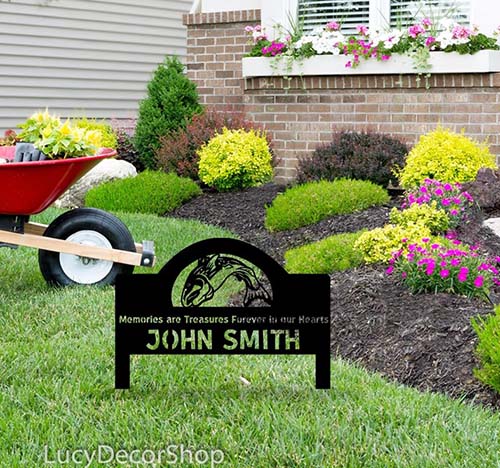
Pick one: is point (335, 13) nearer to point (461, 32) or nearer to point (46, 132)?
point (461, 32)

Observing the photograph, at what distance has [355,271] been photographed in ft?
20.5

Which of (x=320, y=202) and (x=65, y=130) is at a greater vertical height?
(x=65, y=130)

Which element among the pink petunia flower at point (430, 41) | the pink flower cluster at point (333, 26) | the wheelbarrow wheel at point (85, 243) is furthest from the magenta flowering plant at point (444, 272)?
the pink flower cluster at point (333, 26)

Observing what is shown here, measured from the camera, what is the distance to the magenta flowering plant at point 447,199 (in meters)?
7.27

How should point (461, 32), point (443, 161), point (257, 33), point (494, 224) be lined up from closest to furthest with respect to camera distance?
point (494, 224)
point (443, 161)
point (461, 32)
point (257, 33)

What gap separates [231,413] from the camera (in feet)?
12.5

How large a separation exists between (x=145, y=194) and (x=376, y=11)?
11.4 feet

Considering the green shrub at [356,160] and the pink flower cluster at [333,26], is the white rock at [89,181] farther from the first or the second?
the pink flower cluster at [333,26]

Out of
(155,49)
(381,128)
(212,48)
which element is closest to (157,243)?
(381,128)

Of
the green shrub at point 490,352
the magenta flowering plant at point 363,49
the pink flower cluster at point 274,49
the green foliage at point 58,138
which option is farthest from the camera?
the pink flower cluster at point 274,49

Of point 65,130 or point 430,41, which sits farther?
point 430,41

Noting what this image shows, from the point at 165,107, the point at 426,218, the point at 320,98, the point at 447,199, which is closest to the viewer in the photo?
the point at 426,218

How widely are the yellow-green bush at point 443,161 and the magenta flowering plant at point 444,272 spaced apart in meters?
3.53

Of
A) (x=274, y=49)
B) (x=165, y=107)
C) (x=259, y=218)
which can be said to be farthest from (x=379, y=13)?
(x=259, y=218)
